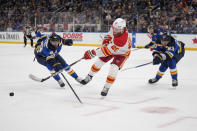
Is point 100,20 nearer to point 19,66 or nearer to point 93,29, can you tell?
point 93,29

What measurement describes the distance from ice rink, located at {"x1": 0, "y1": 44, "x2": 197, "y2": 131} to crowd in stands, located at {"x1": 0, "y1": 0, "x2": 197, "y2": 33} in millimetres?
6888

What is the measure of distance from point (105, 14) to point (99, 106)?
36.6 feet

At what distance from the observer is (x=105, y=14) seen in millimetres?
14891

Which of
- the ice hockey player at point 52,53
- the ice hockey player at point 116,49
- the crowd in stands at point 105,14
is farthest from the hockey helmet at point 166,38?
the crowd in stands at point 105,14

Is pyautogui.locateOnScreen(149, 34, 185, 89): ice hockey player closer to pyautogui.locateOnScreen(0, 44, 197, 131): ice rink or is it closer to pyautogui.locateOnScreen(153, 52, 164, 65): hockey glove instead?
pyautogui.locateOnScreen(153, 52, 164, 65): hockey glove

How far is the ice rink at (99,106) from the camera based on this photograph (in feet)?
11.0

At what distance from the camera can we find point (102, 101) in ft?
14.6

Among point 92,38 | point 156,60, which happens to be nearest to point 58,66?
point 156,60

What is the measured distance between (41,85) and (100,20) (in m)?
9.51

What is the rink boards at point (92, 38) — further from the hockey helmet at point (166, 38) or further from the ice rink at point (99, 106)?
the hockey helmet at point (166, 38)

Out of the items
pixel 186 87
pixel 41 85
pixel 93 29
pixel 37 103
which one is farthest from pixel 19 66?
pixel 93 29

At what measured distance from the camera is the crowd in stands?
1290 centimetres

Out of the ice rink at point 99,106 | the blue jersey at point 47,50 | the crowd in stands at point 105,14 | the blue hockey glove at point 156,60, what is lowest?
the ice rink at point 99,106

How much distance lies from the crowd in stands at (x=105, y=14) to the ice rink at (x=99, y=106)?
6888 millimetres
